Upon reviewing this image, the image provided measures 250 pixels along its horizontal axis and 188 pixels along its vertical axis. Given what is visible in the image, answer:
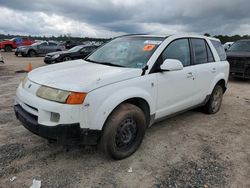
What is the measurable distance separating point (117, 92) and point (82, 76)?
0.50 metres

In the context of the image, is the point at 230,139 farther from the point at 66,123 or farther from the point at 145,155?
the point at 66,123

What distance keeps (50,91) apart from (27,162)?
1082mm

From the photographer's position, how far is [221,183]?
2916 mm

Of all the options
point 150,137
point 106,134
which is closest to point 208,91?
point 150,137

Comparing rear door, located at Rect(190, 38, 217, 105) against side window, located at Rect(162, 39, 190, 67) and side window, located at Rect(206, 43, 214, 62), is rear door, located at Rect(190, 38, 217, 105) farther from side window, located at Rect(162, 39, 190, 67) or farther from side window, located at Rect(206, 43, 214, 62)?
side window, located at Rect(162, 39, 190, 67)

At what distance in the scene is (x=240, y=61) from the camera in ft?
31.1

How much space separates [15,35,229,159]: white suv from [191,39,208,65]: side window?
0.02m

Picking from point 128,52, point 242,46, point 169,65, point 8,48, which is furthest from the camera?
point 8,48

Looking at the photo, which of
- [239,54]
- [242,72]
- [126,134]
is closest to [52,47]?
[239,54]

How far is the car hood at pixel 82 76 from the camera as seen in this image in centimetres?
285

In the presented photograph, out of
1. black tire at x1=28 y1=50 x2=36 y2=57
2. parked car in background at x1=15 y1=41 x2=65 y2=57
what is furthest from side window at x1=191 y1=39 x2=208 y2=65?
black tire at x1=28 y1=50 x2=36 y2=57

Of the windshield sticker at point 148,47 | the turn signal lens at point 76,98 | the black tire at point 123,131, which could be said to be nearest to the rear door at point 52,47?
the windshield sticker at point 148,47

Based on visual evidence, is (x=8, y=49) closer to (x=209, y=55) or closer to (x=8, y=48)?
(x=8, y=48)

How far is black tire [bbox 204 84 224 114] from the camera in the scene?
5.27 m
